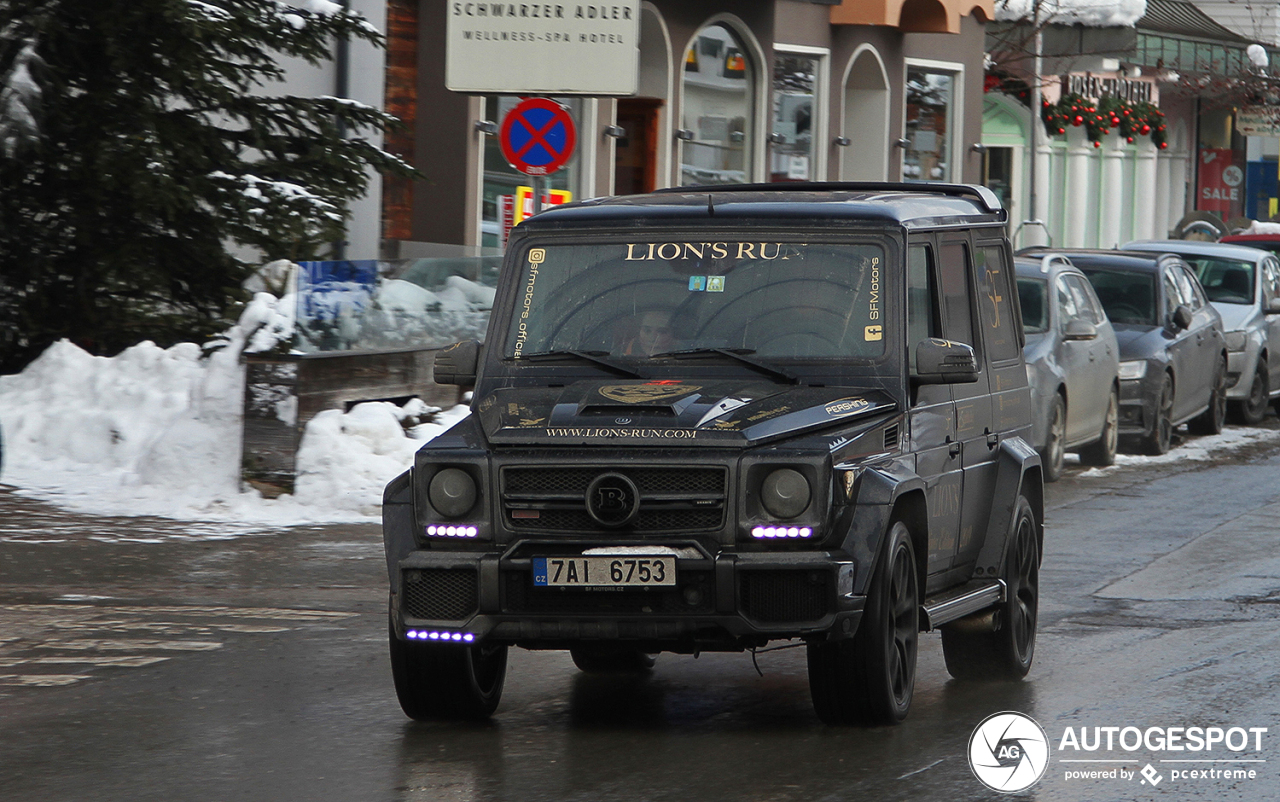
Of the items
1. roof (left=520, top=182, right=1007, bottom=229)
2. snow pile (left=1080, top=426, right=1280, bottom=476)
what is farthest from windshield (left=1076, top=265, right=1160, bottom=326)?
roof (left=520, top=182, right=1007, bottom=229)

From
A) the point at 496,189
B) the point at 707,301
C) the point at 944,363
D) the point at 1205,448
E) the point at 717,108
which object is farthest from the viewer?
the point at 717,108

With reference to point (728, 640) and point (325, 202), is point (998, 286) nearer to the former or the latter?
point (728, 640)

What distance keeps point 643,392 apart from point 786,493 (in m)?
0.72

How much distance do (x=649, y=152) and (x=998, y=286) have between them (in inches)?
694

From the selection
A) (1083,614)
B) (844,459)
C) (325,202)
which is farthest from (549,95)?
(844,459)

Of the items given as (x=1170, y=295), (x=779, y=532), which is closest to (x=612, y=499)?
(x=779, y=532)

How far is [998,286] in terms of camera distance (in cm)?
884

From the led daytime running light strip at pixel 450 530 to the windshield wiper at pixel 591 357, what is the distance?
94cm

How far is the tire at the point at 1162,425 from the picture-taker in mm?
18375

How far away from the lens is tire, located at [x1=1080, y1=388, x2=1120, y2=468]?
57.2 ft

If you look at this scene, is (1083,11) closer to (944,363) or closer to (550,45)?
(550,45)

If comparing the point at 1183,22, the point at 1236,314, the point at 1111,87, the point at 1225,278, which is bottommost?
the point at 1236,314

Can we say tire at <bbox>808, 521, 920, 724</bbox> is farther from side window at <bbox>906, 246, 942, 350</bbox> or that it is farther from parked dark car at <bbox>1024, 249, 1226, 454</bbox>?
parked dark car at <bbox>1024, 249, 1226, 454</bbox>

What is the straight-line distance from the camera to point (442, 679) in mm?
7199
